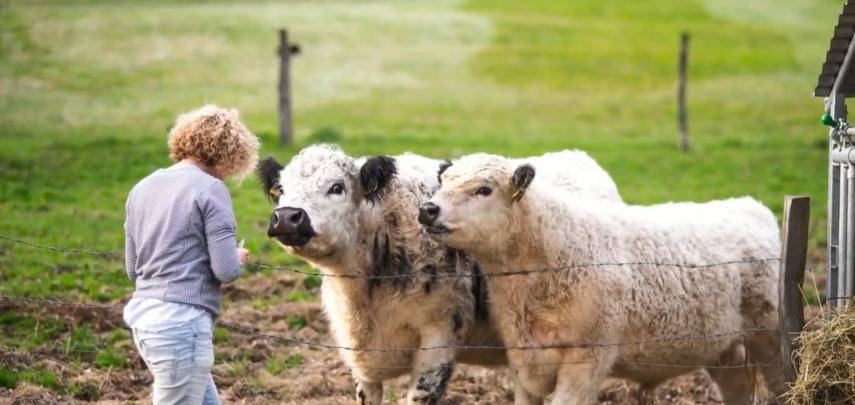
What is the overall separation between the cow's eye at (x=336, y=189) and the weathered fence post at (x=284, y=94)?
19501mm

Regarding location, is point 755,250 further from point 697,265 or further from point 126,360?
point 126,360

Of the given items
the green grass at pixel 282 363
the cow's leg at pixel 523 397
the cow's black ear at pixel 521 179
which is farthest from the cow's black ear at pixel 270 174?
Result: the green grass at pixel 282 363

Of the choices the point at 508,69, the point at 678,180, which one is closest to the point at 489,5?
the point at 508,69

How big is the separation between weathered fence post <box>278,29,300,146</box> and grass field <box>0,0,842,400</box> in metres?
0.46

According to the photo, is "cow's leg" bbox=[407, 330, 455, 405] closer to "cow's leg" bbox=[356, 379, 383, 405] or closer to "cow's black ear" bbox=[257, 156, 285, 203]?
"cow's leg" bbox=[356, 379, 383, 405]

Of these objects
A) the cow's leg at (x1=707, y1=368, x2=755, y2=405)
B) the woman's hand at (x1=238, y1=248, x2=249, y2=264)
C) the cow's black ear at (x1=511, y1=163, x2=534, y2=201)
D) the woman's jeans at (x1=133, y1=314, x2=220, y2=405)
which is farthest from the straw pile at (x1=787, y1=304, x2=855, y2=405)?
the woman's jeans at (x1=133, y1=314, x2=220, y2=405)

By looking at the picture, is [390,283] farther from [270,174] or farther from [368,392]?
[270,174]

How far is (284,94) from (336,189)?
66.5 ft

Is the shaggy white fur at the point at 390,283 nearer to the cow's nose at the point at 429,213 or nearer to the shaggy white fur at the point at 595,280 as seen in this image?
the shaggy white fur at the point at 595,280

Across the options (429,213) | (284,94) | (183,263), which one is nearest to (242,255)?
(183,263)

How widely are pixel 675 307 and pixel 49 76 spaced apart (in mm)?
36466

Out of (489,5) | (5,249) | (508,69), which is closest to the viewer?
(5,249)

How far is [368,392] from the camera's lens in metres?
8.59

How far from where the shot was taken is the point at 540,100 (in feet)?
148
